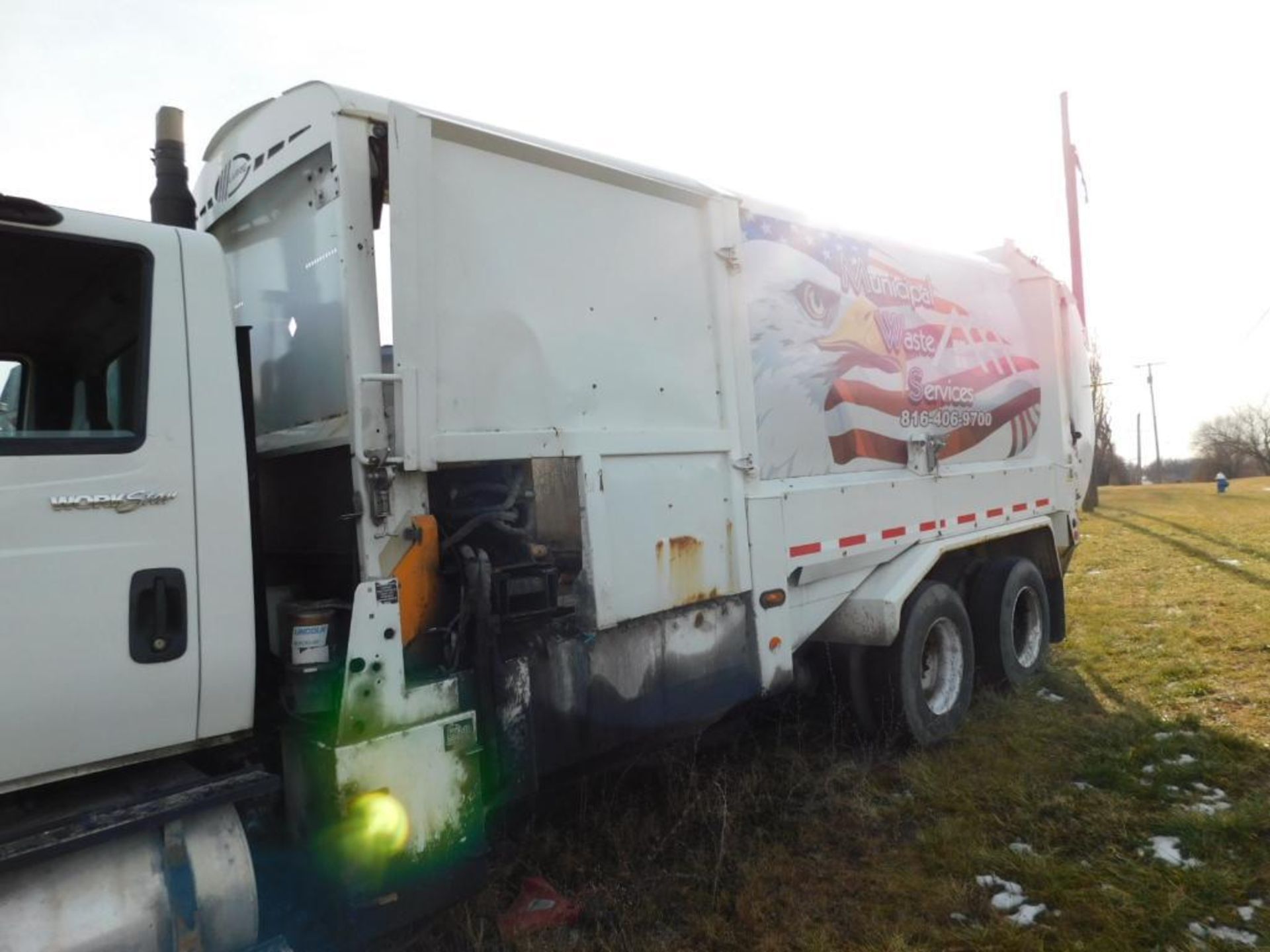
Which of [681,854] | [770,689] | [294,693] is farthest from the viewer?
[770,689]

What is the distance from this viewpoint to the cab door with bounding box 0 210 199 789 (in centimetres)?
226

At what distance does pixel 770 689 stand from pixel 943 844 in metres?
0.95

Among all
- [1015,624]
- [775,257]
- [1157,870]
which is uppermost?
[775,257]

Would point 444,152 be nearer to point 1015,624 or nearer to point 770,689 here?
point 770,689

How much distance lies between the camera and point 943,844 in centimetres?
380

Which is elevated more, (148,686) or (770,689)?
(148,686)

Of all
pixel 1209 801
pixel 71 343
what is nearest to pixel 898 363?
pixel 1209 801

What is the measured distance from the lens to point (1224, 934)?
10.1 ft

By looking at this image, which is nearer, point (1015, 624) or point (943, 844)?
point (943, 844)

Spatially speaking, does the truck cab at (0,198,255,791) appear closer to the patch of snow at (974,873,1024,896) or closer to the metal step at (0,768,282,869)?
the metal step at (0,768,282,869)

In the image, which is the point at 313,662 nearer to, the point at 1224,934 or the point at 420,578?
the point at 420,578

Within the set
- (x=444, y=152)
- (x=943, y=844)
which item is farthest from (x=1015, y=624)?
(x=444, y=152)

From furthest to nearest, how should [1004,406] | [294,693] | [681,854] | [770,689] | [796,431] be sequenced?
[1004,406] → [796,431] → [770,689] → [681,854] → [294,693]

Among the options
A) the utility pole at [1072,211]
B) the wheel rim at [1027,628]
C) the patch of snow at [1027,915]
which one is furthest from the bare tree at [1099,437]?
the patch of snow at [1027,915]
